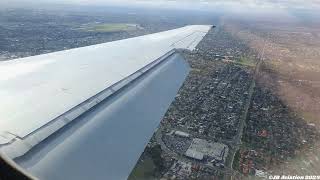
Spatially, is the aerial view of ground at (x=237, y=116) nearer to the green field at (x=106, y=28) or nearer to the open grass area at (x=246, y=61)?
the open grass area at (x=246, y=61)

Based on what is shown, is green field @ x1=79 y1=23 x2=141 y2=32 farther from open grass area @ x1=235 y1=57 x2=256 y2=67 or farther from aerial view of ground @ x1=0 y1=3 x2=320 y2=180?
open grass area @ x1=235 y1=57 x2=256 y2=67

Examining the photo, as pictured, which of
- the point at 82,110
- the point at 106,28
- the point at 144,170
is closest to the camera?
the point at 82,110

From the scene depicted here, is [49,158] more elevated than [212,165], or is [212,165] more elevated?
[49,158]

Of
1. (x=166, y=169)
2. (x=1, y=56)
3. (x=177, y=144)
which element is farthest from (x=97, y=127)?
(x=1, y=56)

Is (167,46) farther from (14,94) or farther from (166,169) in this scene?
(166,169)

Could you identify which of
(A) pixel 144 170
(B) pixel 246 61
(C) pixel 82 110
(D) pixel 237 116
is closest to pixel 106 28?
(B) pixel 246 61

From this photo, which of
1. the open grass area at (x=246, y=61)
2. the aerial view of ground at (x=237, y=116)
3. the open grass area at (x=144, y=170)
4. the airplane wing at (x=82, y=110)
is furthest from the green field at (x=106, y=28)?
the airplane wing at (x=82, y=110)

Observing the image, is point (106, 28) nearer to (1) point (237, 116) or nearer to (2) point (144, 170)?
(1) point (237, 116)

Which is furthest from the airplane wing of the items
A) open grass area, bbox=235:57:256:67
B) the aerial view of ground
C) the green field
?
the green field
